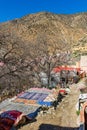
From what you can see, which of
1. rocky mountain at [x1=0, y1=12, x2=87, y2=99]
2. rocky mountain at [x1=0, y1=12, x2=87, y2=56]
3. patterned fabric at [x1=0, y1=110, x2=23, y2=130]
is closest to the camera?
patterned fabric at [x1=0, y1=110, x2=23, y2=130]

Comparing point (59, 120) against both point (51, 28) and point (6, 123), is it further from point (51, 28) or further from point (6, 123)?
point (51, 28)

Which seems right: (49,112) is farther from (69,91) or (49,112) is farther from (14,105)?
(69,91)

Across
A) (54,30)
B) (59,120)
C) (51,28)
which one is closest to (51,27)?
(51,28)

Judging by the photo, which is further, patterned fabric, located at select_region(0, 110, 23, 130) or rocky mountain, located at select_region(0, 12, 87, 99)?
rocky mountain, located at select_region(0, 12, 87, 99)

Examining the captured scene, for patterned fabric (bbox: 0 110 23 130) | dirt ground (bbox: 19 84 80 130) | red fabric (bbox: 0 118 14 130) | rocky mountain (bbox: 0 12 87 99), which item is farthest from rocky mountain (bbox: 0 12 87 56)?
red fabric (bbox: 0 118 14 130)

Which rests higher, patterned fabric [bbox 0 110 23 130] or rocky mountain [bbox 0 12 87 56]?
rocky mountain [bbox 0 12 87 56]

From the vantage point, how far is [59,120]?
92.6ft

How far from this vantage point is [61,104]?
1342 inches

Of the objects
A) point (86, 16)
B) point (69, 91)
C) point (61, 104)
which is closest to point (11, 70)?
point (61, 104)

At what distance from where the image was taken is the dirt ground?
85.7 ft

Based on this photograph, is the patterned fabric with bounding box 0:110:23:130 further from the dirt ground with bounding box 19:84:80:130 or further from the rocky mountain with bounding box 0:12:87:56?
the rocky mountain with bounding box 0:12:87:56

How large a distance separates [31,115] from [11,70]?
7494 mm

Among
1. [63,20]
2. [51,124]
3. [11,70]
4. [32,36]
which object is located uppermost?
[63,20]

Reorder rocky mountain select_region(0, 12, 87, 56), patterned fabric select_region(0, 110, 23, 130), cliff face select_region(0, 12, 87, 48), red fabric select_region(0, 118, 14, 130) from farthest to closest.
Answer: cliff face select_region(0, 12, 87, 48), rocky mountain select_region(0, 12, 87, 56), patterned fabric select_region(0, 110, 23, 130), red fabric select_region(0, 118, 14, 130)
